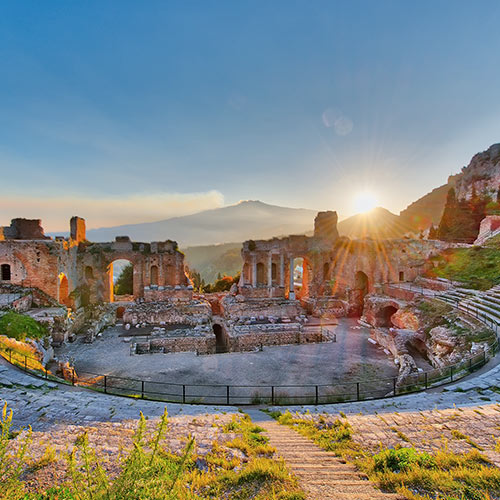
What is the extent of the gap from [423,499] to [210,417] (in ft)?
18.5

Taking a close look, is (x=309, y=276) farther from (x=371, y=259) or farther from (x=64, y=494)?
(x=64, y=494)

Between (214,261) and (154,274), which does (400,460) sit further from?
(214,261)

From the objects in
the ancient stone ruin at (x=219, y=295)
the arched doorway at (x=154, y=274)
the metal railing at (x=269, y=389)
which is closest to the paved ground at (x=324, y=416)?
the metal railing at (x=269, y=389)

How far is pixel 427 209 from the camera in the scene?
83.2 metres

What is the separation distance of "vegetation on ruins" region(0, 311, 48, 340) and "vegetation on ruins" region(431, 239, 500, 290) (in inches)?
1043

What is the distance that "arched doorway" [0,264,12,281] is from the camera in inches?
849

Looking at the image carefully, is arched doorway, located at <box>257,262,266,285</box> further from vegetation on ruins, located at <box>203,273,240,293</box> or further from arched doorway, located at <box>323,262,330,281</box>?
arched doorway, located at <box>323,262,330,281</box>

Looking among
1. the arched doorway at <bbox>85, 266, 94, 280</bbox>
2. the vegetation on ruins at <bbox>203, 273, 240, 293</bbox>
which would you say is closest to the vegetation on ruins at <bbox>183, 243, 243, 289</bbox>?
the vegetation on ruins at <bbox>203, 273, 240, 293</bbox>

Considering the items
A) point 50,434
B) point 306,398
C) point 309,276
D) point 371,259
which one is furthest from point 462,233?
point 50,434

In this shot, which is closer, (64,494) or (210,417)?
(64,494)

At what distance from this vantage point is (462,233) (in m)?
38.0

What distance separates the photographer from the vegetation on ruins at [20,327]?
575 inches

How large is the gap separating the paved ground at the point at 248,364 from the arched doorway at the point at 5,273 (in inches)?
316

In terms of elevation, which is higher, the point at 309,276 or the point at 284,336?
the point at 309,276
